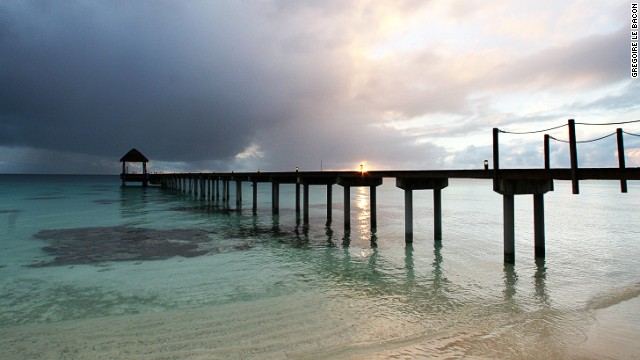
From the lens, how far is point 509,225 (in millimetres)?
10602

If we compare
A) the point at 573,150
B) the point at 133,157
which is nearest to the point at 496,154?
the point at 573,150

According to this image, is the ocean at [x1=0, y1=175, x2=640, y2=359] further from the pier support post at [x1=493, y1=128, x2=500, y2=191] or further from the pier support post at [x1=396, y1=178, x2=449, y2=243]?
the pier support post at [x1=493, y1=128, x2=500, y2=191]

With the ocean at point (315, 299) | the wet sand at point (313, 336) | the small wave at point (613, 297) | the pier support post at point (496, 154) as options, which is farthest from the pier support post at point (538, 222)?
the wet sand at point (313, 336)

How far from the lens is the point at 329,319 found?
6.49m

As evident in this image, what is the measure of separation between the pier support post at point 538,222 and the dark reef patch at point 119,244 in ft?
38.0

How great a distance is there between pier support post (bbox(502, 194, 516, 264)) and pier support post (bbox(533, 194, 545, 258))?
78 centimetres

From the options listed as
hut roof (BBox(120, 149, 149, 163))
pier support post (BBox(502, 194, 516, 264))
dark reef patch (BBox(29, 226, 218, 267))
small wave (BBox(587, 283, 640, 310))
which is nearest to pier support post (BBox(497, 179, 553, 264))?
pier support post (BBox(502, 194, 516, 264))

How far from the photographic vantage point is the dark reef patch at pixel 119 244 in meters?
12.2

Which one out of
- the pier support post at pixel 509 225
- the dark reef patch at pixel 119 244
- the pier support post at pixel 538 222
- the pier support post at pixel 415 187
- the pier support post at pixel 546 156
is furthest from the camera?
the pier support post at pixel 415 187

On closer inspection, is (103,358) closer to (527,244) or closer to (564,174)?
(564,174)

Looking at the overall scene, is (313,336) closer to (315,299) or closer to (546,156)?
(315,299)

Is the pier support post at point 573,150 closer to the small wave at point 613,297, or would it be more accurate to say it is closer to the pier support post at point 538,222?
the pier support post at point 538,222

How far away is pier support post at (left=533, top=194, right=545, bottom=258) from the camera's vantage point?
10.6m

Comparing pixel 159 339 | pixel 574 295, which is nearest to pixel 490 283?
pixel 574 295
